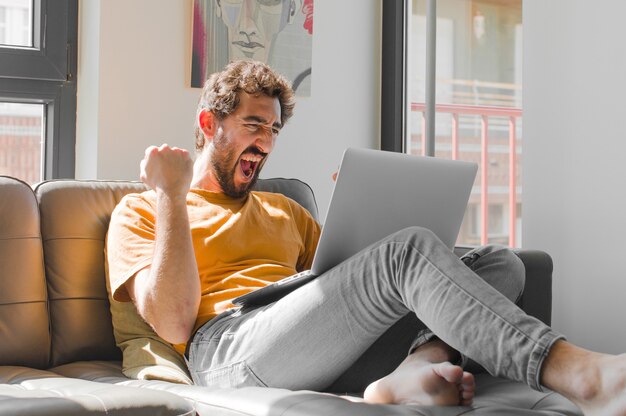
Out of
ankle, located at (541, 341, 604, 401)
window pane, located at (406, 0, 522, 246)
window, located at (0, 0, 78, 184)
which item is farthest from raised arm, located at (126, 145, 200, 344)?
window pane, located at (406, 0, 522, 246)

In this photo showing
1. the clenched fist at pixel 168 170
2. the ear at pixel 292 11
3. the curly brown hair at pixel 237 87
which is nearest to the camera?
the clenched fist at pixel 168 170

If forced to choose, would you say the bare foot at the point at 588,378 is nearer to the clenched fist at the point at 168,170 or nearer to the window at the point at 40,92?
the clenched fist at the point at 168,170

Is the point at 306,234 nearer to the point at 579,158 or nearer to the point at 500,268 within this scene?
the point at 500,268

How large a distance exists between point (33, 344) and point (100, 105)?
100cm

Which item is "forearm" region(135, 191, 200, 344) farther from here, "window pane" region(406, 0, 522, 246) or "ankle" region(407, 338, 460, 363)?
"window pane" region(406, 0, 522, 246)

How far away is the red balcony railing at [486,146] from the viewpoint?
394cm

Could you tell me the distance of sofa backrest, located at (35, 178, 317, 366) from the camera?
197cm

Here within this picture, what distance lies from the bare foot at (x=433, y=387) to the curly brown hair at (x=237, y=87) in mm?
907

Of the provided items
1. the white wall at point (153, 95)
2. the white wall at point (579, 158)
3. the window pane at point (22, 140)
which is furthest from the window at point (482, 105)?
the window pane at point (22, 140)

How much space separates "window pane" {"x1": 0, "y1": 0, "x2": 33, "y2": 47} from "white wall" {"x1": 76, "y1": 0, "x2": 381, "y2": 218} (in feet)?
0.55

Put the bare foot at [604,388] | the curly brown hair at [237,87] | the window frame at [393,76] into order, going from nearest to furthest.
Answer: the bare foot at [604,388] → the curly brown hair at [237,87] → the window frame at [393,76]

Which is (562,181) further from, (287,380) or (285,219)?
(287,380)

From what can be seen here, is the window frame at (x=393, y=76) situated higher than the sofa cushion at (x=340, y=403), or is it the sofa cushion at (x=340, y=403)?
the window frame at (x=393, y=76)

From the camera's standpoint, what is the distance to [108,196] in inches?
83.5
